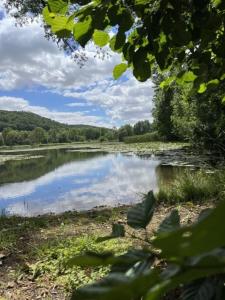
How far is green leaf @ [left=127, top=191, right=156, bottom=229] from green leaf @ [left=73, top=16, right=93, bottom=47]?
2.45 ft

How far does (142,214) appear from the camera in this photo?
2.39ft

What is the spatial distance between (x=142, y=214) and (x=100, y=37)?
2.81 feet

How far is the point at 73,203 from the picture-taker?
13367 millimetres

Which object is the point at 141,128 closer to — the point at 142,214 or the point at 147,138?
→ the point at 147,138

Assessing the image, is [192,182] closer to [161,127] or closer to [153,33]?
[153,33]

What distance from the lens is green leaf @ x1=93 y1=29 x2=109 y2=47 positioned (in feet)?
4.51

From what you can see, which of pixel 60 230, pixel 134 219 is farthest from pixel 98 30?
pixel 60 230

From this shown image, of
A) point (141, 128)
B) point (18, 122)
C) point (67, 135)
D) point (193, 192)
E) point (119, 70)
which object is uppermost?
point (18, 122)

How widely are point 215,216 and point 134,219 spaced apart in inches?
18.8

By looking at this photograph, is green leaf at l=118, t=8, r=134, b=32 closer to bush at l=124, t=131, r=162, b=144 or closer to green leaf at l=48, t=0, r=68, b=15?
green leaf at l=48, t=0, r=68, b=15

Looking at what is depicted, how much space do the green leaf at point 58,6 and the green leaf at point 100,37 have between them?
14 centimetres

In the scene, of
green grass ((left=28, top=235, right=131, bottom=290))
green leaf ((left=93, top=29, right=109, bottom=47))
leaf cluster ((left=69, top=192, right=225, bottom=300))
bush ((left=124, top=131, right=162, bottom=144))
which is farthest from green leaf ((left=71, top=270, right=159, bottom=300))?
bush ((left=124, top=131, right=162, bottom=144))

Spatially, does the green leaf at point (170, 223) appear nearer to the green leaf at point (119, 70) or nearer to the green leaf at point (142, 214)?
the green leaf at point (142, 214)

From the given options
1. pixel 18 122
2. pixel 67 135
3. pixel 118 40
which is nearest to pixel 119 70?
pixel 118 40
